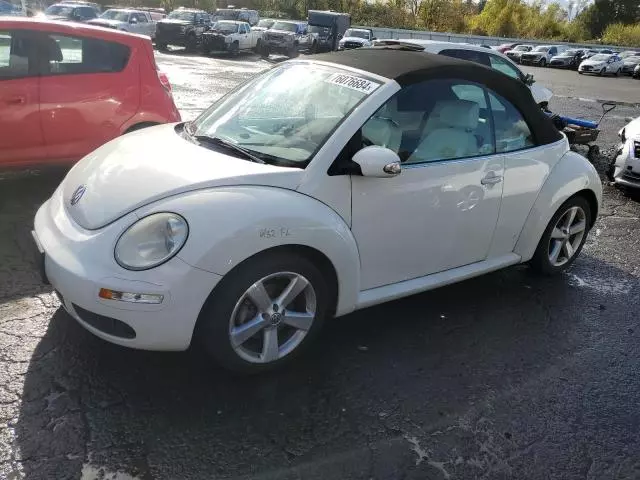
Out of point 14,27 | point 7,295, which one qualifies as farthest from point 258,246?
point 14,27

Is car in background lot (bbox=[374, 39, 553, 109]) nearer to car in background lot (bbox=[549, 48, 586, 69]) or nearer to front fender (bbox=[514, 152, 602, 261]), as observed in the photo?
front fender (bbox=[514, 152, 602, 261])

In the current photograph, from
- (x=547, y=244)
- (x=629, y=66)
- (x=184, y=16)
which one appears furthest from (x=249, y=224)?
(x=629, y=66)

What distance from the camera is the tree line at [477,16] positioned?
187 ft

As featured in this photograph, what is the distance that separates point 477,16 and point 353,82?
68.3 meters

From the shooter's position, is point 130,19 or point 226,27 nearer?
point 130,19

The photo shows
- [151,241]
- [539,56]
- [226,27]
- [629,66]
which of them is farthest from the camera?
[539,56]

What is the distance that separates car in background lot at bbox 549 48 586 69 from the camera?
40.7m

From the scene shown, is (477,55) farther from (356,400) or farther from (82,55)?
(356,400)

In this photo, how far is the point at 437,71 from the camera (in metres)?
3.59

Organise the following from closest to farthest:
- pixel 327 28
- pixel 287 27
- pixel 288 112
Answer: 1. pixel 288 112
2. pixel 287 27
3. pixel 327 28

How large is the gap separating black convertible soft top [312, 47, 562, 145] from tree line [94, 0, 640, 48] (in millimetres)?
52937

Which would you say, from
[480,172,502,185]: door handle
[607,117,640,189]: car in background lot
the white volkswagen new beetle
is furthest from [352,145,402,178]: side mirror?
[607,117,640,189]: car in background lot

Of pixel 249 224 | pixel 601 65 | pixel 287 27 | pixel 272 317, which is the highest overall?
pixel 287 27

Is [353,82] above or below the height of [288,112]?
above
